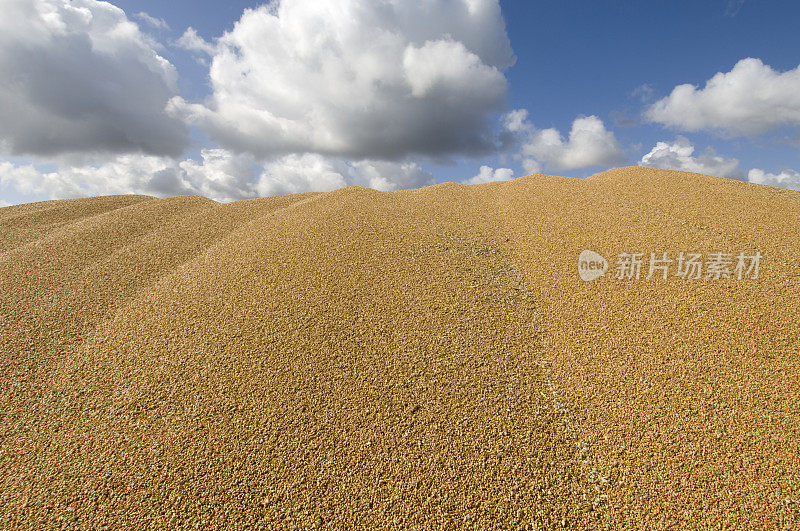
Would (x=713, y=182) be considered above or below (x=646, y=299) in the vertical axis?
above

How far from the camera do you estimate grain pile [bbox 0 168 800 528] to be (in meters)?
3.62

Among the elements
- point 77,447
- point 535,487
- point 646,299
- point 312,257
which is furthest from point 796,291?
point 77,447

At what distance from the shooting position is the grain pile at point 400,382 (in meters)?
3.62

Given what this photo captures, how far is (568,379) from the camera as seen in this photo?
16.0 feet

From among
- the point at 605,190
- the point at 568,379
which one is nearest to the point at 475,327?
the point at 568,379

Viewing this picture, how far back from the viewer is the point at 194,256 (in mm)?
8219

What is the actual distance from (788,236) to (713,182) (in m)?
3.73

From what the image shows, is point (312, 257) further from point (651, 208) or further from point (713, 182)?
point (713, 182)

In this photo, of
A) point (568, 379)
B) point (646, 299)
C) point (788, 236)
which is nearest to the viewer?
point (568, 379)

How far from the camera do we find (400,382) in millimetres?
4727

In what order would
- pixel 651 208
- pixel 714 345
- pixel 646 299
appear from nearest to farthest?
1. pixel 714 345
2. pixel 646 299
3. pixel 651 208

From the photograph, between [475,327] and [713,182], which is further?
[713,182]

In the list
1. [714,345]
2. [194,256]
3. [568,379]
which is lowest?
[568,379]

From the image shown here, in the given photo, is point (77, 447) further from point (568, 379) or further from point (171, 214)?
point (171, 214)
